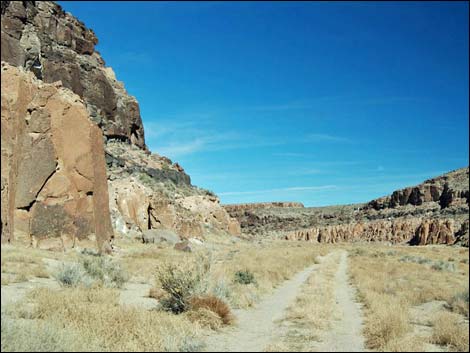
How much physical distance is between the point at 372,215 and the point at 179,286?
106 metres

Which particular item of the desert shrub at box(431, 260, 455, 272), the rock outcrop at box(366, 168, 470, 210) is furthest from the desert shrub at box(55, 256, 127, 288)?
the rock outcrop at box(366, 168, 470, 210)

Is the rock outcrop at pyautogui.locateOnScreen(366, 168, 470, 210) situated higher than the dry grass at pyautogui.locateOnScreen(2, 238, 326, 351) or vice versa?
the rock outcrop at pyautogui.locateOnScreen(366, 168, 470, 210)

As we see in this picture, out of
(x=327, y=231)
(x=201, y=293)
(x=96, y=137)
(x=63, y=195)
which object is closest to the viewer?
(x=201, y=293)

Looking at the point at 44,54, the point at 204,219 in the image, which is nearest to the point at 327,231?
the point at 204,219

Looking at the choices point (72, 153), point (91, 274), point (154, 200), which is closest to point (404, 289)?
point (91, 274)

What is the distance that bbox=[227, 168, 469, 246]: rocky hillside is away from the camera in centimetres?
6188

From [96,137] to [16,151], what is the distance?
45.2 feet

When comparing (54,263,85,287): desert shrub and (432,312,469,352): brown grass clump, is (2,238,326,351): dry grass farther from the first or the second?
(432,312,469,352): brown grass clump

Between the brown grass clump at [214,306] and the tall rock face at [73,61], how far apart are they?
141 feet

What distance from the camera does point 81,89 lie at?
57.8 metres

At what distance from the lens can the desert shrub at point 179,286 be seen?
35.5ft

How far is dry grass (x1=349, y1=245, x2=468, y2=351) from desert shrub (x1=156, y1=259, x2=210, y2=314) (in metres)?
4.25

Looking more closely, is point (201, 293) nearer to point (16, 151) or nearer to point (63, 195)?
point (16, 151)

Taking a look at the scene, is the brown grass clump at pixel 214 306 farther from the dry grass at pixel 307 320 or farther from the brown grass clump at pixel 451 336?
the brown grass clump at pixel 451 336
